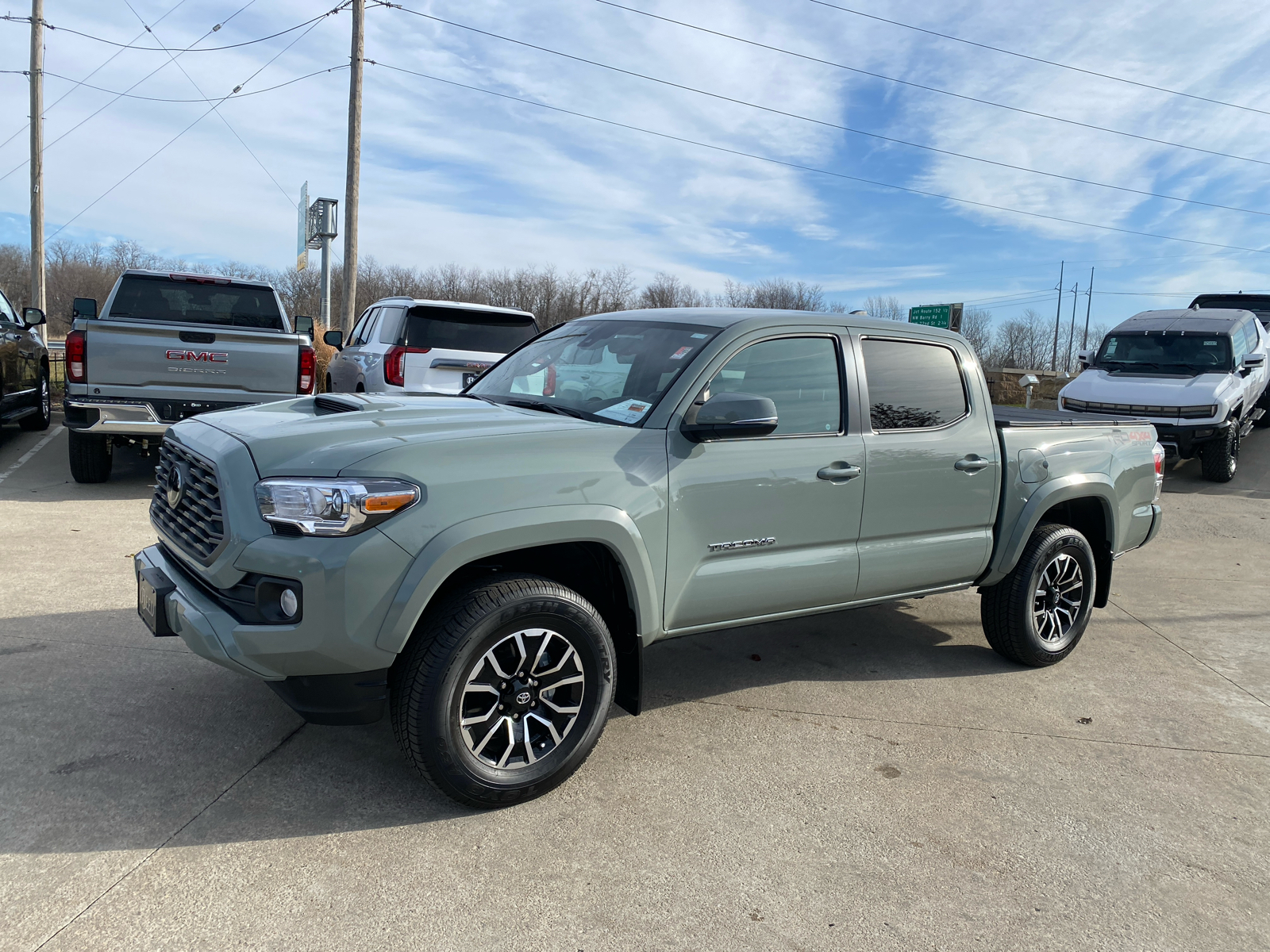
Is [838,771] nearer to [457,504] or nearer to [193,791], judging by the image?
[457,504]

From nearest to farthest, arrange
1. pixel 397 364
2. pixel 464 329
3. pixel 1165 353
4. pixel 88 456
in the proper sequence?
1. pixel 88 456
2. pixel 397 364
3. pixel 464 329
4. pixel 1165 353

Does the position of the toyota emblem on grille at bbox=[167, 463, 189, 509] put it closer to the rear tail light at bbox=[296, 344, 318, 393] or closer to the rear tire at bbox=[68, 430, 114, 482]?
the rear tail light at bbox=[296, 344, 318, 393]

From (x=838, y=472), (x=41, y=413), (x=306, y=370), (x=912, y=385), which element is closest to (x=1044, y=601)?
(x=912, y=385)

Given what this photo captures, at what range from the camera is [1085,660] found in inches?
210

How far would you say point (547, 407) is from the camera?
159 inches

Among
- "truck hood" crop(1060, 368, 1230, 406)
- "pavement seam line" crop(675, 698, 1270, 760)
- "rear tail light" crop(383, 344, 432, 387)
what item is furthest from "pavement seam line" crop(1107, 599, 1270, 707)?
"truck hood" crop(1060, 368, 1230, 406)

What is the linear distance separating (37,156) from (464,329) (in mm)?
14120

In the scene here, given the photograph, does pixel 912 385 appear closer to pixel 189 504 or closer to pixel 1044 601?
pixel 1044 601

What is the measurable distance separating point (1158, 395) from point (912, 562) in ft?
33.4

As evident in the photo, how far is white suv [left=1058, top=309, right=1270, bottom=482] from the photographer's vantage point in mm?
12242

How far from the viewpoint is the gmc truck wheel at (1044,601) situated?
4.91 metres

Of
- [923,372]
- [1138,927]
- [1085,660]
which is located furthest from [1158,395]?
[1138,927]

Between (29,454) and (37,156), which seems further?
(37,156)

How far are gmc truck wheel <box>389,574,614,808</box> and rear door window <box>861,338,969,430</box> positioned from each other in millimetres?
1821
